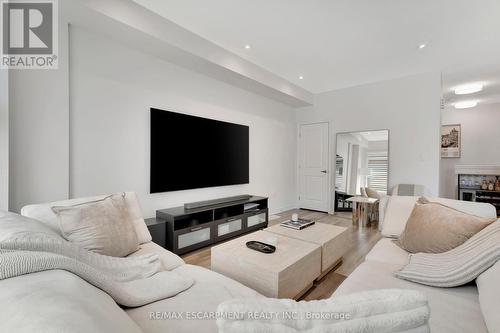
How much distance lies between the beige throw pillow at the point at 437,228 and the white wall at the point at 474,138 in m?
5.40

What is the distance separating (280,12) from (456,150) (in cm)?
593

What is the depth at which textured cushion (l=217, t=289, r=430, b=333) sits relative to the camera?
0.44 metres

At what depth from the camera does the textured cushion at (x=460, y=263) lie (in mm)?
1139

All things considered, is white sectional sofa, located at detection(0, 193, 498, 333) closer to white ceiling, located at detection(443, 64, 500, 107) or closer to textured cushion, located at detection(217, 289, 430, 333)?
textured cushion, located at detection(217, 289, 430, 333)

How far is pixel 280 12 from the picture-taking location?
2.43 m

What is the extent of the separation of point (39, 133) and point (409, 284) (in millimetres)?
3059

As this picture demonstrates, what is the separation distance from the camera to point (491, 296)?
0.92 metres

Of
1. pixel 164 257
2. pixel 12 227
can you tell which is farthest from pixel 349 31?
pixel 12 227

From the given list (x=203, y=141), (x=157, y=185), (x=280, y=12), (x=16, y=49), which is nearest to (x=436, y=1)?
(x=280, y=12)

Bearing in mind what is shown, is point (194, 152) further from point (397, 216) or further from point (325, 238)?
point (397, 216)

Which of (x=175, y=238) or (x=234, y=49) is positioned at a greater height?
(x=234, y=49)

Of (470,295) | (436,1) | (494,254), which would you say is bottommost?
(470,295)

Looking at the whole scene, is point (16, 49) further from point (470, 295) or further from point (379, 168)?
point (379, 168)

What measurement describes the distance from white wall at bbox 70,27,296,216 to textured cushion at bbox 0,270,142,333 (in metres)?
2.23
